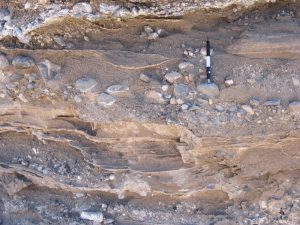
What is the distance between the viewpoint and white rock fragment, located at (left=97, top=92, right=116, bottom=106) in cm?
291

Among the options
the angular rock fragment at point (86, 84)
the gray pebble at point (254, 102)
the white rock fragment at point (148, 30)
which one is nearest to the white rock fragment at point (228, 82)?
the gray pebble at point (254, 102)

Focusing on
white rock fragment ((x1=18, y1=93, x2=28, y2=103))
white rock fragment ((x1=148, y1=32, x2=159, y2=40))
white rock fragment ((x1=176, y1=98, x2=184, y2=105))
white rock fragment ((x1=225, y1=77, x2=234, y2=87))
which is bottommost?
white rock fragment ((x1=18, y1=93, x2=28, y2=103))

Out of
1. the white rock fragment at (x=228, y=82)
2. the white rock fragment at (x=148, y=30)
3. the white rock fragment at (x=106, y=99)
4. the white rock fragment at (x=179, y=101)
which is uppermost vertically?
the white rock fragment at (x=148, y=30)

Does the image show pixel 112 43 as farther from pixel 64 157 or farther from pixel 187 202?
pixel 187 202

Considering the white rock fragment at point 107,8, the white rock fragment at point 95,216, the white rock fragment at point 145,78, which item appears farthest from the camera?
the white rock fragment at point 95,216

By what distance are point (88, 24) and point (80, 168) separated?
917 millimetres

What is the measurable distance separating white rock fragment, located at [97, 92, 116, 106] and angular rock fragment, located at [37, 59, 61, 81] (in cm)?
29

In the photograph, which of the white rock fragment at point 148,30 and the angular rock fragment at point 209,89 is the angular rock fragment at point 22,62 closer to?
the white rock fragment at point 148,30

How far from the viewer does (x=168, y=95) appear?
2904 mm

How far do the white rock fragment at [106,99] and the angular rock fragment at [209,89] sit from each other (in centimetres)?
50

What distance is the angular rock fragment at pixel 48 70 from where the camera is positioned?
294 cm

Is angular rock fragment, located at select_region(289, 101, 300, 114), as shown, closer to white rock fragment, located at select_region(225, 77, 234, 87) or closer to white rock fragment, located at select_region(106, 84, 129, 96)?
white rock fragment, located at select_region(225, 77, 234, 87)

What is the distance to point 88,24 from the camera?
A: 2.94m

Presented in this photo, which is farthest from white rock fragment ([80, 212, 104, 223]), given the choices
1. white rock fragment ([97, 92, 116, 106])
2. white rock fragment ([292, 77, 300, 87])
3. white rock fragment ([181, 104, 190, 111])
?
white rock fragment ([292, 77, 300, 87])
